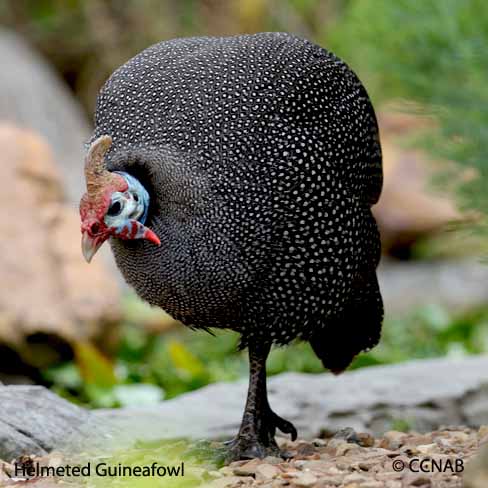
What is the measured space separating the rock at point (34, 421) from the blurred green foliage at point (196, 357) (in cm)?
159

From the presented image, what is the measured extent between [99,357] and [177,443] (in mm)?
2061

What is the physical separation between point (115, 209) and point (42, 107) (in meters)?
7.06

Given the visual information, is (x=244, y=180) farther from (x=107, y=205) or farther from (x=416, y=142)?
(x=416, y=142)

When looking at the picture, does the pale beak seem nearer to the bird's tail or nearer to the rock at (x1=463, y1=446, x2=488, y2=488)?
the bird's tail

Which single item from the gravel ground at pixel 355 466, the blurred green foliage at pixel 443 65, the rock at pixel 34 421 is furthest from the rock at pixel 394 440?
the blurred green foliage at pixel 443 65

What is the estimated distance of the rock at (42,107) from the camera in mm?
10031

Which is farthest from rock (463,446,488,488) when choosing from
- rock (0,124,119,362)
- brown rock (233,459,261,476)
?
rock (0,124,119,362)

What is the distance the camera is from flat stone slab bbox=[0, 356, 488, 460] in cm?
402

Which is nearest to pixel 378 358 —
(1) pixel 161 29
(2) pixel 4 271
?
(2) pixel 4 271

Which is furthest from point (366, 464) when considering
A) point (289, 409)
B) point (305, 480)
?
point (289, 409)

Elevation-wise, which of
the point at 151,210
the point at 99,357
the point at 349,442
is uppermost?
the point at 99,357

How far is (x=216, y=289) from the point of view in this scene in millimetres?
3684

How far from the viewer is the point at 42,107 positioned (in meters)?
10.4

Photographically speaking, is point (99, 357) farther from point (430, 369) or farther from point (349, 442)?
point (349, 442)
